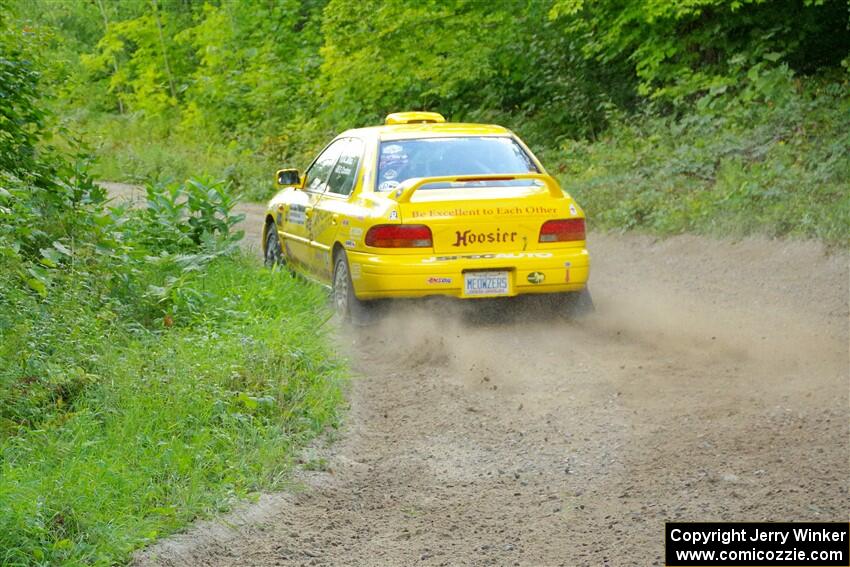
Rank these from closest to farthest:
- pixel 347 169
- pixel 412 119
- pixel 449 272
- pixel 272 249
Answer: pixel 449 272 < pixel 347 169 < pixel 412 119 < pixel 272 249

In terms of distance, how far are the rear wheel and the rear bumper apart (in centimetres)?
295

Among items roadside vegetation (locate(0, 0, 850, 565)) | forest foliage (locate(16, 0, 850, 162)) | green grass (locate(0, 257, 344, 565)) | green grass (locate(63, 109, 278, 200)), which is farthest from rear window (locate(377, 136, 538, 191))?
green grass (locate(63, 109, 278, 200))

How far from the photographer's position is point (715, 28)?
61.4 ft

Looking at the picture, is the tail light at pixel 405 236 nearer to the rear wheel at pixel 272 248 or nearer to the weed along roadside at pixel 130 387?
the weed along roadside at pixel 130 387

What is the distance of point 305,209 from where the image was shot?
11.3 meters

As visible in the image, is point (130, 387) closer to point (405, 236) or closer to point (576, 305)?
point (405, 236)

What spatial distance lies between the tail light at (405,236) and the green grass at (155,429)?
95 centimetres

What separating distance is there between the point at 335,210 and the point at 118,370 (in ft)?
12.6

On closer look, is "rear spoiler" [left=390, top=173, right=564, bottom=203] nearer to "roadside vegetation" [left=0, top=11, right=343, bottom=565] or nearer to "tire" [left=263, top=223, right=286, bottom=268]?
"roadside vegetation" [left=0, top=11, right=343, bottom=565]

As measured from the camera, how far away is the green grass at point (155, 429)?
4.82 meters

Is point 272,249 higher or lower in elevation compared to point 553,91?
lower

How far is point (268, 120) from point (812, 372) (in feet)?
69.7

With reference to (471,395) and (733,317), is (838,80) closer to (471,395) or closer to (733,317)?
(733,317)

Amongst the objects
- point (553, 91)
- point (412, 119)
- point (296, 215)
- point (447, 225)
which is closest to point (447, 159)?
point (447, 225)
